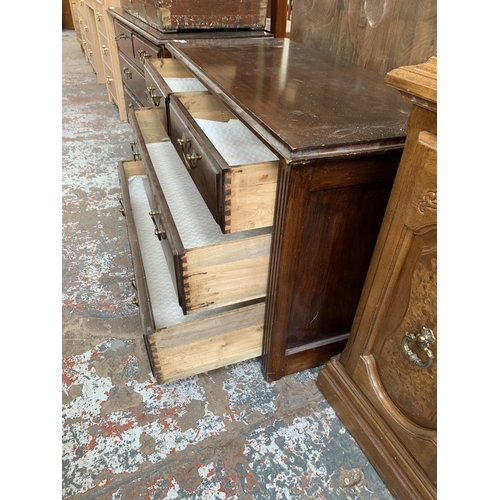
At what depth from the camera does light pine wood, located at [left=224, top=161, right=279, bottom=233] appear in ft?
2.54

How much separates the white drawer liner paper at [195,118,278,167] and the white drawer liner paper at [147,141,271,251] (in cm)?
18

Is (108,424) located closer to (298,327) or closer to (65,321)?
(65,321)

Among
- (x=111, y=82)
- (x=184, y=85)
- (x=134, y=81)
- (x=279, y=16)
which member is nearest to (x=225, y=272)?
(x=184, y=85)

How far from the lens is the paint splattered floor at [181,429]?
926mm

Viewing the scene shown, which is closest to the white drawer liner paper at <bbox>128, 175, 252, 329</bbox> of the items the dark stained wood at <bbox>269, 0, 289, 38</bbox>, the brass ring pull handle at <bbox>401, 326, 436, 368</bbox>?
the brass ring pull handle at <bbox>401, 326, 436, 368</bbox>

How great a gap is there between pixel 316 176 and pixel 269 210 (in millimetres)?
132

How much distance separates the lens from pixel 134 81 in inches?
83.6

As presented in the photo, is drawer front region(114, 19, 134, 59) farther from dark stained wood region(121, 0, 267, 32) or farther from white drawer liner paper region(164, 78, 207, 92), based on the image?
white drawer liner paper region(164, 78, 207, 92)

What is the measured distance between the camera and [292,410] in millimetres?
1090

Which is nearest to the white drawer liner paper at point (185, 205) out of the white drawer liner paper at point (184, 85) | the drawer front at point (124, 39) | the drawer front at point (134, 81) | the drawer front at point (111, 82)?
the white drawer liner paper at point (184, 85)

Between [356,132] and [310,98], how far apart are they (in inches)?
8.5

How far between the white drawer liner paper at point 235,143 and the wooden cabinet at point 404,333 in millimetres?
390

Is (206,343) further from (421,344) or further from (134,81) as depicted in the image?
(134,81)
